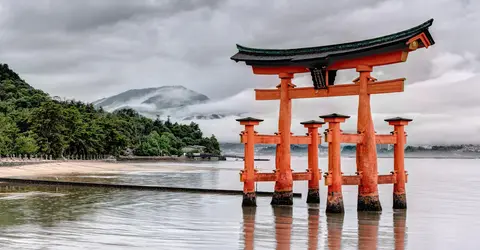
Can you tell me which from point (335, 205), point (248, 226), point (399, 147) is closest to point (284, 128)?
point (335, 205)

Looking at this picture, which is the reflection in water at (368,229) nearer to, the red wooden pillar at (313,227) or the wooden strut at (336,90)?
the red wooden pillar at (313,227)

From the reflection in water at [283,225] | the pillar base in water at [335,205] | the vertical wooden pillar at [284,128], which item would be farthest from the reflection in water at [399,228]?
the vertical wooden pillar at [284,128]

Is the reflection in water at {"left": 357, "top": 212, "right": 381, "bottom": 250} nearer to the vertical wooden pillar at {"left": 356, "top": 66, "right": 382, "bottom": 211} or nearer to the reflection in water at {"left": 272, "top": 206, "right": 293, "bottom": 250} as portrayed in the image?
the vertical wooden pillar at {"left": 356, "top": 66, "right": 382, "bottom": 211}

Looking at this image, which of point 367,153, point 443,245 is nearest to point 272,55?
point 367,153

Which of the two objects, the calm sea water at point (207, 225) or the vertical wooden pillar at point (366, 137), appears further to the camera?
the vertical wooden pillar at point (366, 137)

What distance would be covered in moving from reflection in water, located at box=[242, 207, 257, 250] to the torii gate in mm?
630

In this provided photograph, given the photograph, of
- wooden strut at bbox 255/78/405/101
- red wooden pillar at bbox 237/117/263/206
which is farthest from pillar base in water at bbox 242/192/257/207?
wooden strut at bbox 255/78/405/101

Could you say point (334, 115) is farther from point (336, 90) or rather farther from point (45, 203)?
point (45, 203)

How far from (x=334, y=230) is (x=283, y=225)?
74.9 inches

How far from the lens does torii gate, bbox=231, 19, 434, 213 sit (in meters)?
19.2

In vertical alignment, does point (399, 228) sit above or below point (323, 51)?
below

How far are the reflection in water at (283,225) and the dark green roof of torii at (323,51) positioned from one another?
606 cm

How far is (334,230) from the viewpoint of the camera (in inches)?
679

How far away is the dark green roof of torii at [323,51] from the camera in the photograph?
18672 millimetres
